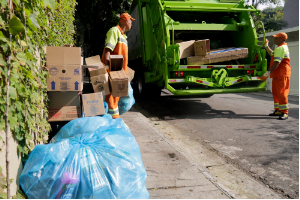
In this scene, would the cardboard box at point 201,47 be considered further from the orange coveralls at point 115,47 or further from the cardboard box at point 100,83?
the cardboard box at point 100,83

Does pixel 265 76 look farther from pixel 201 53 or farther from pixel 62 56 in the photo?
pixel 62 56

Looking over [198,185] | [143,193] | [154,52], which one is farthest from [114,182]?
[154,52]

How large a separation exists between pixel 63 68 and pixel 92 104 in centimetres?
54

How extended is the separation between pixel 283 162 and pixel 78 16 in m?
11.0

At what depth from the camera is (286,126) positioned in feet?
14.8

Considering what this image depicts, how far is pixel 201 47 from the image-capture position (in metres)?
5.52

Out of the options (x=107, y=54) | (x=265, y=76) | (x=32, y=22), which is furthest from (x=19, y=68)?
(x=265, y=76)

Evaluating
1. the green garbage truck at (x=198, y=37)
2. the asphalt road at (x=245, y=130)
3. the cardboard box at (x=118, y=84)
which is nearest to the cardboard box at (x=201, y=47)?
the green garbage truck at (x=198, y=37)

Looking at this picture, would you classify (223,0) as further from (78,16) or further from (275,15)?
(275,15)

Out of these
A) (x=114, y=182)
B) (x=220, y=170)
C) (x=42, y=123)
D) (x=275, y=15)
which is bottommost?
(x=220, y=170)

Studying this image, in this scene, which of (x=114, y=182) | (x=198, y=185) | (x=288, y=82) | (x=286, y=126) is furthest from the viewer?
(x=288, y=82)

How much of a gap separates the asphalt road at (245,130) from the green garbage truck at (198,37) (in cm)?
56

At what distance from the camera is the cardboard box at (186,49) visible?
5.59 meters

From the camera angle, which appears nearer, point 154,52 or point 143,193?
point 143,193
